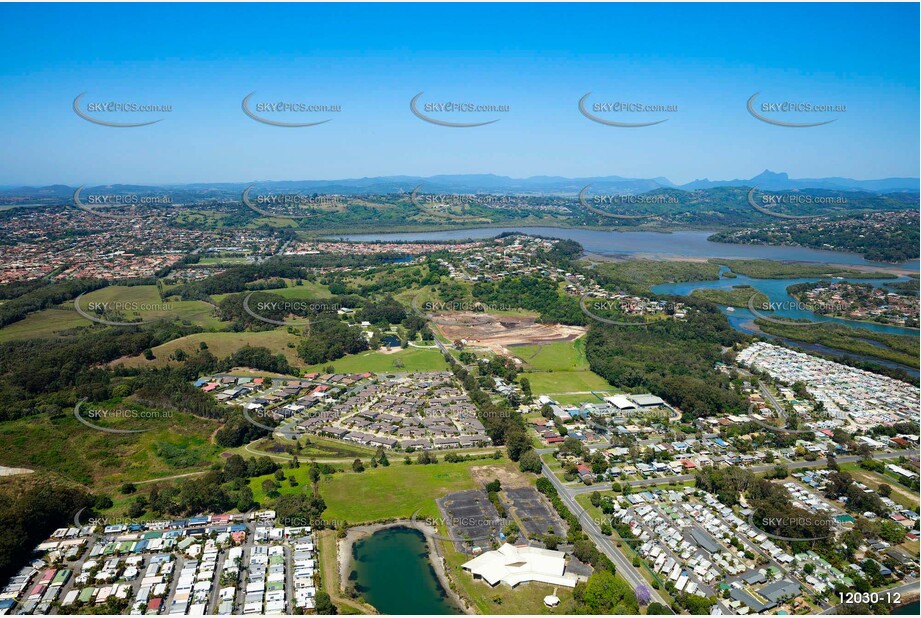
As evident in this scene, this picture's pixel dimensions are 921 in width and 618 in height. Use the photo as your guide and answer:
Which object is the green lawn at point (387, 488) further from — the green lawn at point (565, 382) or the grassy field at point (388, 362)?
the grassy field at point (388, 362)

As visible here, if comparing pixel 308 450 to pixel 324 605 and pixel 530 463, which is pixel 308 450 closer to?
pixel 530 463

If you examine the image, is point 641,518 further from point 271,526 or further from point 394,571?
point 271,526

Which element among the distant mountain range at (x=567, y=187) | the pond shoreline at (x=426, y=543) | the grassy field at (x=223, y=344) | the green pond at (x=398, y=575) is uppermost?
the distant mountain range at (x=567, y=187)

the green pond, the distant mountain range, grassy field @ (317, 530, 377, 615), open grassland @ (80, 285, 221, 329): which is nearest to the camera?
grassy field @ (317, 530, 377, 615)

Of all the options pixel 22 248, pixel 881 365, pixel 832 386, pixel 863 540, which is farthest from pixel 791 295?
pixel 22 248

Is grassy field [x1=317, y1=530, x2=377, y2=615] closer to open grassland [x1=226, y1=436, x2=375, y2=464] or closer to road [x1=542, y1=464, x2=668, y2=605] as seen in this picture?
open grassland [x1=226, y1=436, x2=375, y2=464]

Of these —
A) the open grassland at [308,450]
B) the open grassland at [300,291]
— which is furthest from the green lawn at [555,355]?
the open grassland at [300,291]

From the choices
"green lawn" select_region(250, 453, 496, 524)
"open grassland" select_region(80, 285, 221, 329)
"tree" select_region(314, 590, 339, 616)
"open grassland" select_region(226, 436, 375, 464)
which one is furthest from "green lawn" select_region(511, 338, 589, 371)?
"open grassland" select_region(80, 285, 221, 329)
